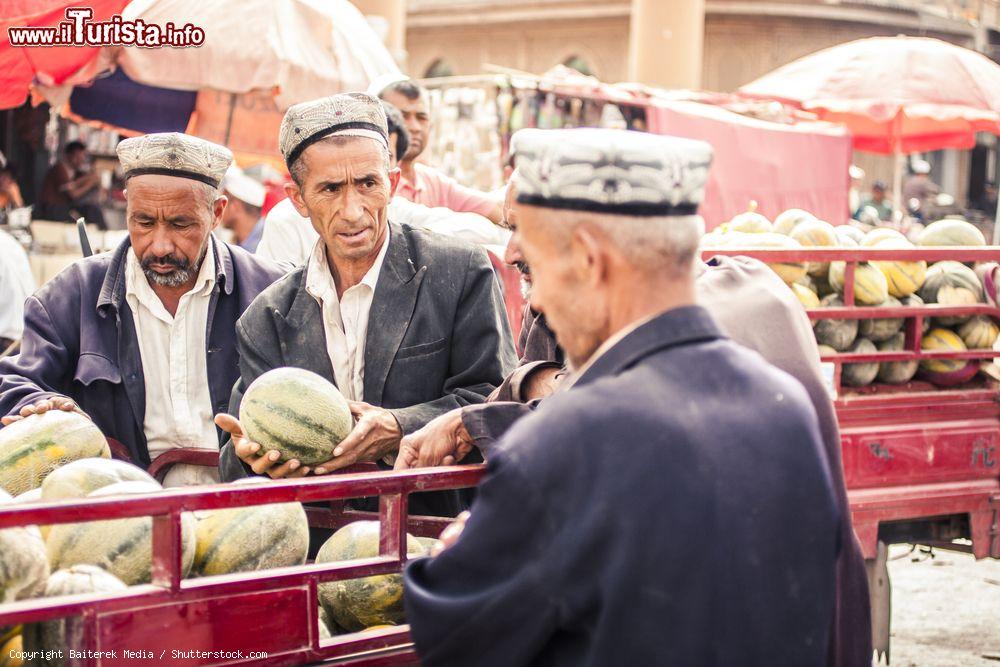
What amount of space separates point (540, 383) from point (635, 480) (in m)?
1.28

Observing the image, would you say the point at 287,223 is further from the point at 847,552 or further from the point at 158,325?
the point at 847,552

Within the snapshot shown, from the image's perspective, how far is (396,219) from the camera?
5273 mm

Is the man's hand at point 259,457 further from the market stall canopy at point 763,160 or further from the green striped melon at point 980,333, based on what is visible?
the market stall canopy at point 763,160

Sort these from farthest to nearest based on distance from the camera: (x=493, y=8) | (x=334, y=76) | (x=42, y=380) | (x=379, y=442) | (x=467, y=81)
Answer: (x=493, y=8), (x=467, y=81), (x=334, y=76), (x=42, y=380), (x=379, y=442)

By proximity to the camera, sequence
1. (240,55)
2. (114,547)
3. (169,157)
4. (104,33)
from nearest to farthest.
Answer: (114,547) → (169,157) → (104,33) → (240,55)

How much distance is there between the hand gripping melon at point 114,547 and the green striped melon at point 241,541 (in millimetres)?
96

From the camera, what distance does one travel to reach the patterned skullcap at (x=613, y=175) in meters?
1.82

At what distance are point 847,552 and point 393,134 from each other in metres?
3.58

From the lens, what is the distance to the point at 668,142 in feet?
6.21

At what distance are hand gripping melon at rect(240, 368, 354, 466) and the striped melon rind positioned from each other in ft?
1.08

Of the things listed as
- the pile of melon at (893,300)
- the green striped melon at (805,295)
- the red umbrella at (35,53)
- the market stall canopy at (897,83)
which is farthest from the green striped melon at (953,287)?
the market stall canopy at (897,83)

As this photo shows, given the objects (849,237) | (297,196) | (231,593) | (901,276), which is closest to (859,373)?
(901,276)

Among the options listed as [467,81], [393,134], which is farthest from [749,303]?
[467,81]

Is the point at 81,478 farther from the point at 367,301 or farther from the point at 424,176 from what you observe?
the point at 424,176
